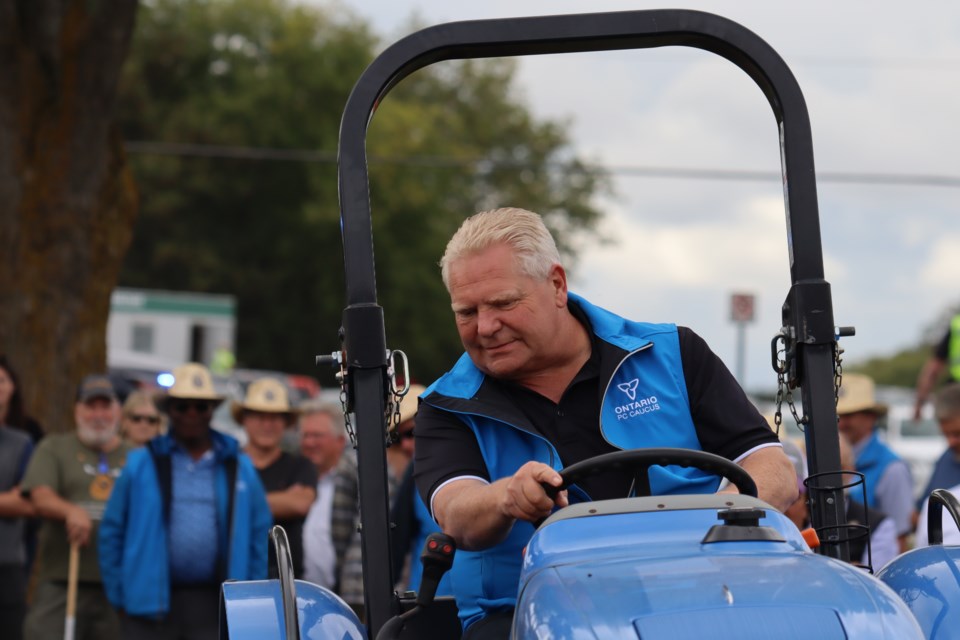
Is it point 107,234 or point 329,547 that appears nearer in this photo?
point 329,547

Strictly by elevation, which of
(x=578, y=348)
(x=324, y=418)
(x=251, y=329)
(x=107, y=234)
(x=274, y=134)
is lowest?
(x=578, y=348)

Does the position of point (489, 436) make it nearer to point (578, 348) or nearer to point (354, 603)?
point (578, 348)

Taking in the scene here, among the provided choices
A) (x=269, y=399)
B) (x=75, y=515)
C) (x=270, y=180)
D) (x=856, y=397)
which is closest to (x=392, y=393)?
(x=75, y=515)

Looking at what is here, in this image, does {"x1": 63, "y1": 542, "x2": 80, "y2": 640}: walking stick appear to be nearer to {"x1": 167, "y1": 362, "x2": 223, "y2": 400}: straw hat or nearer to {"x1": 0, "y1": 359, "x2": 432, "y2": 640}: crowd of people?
{"x1": 0, "y1": 359, "x2": 432, "y2": 640}: crowd of people

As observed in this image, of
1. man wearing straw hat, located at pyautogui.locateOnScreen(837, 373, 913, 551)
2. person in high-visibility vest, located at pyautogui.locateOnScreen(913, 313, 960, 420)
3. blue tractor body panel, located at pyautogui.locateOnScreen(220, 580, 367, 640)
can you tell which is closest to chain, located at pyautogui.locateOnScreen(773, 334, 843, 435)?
blue tractor body panel, located at pyautogui.locateOnScreen(220, 580, 367, 640)

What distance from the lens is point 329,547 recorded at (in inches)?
339

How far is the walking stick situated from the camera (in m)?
8.11

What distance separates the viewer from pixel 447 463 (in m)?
4.17

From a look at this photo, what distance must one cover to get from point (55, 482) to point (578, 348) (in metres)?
4.90

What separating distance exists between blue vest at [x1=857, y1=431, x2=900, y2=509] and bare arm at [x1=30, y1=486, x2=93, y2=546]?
15.0ft

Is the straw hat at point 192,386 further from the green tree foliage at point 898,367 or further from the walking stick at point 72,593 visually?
the green tree foliage at point 898,367

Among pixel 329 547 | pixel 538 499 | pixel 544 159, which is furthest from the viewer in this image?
pixel 544 159

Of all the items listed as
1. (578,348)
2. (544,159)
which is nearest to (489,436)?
(578,348)

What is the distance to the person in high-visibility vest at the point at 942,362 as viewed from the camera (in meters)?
11.0
